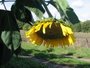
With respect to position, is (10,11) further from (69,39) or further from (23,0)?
(69,39)

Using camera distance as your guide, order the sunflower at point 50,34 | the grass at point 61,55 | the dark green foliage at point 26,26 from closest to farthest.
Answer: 1. the sunflower at point 50,34
2. the dark green foliage at point 26,26
3. the grass at point 61,55

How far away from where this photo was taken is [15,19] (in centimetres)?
134

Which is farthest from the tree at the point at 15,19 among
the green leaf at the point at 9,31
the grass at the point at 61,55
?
the grass at the point at 61,55

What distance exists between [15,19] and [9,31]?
0.28 ft

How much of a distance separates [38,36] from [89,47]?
17130mm

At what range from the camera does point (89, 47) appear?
18266 mm

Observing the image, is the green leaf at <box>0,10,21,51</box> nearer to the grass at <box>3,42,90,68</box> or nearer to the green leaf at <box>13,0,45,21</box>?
the green leaf at <box>13,0,45,21</box>

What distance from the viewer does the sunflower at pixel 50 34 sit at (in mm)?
1186

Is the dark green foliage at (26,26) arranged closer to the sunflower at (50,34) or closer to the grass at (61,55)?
the sunflower at (50,34)

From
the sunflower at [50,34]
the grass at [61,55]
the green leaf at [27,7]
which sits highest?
the green leaf at [27,7]

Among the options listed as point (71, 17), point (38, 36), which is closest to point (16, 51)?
point (38, 36)

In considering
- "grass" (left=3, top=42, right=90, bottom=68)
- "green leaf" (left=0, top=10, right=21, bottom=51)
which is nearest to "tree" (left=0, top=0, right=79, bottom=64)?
"green leaf" (left=0, top=10, right=21, bottom=51)

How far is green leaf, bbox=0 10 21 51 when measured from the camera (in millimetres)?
1217

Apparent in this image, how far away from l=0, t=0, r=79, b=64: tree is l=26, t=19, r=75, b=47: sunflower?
4 centimetres
